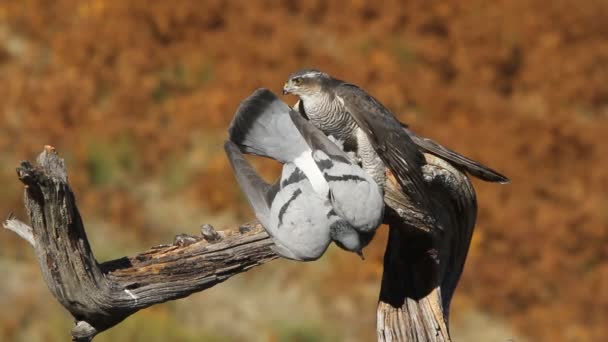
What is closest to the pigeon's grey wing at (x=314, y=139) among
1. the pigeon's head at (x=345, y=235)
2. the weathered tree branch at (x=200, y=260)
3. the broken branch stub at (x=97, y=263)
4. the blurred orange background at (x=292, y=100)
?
the pigeon's head at (x=345, y=235)

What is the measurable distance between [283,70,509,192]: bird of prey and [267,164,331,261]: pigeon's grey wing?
37 centimetres

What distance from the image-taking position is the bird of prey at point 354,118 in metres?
3.26

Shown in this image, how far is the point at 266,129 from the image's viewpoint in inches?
122

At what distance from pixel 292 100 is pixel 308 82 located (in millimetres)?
2680

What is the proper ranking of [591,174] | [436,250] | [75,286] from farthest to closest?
1. [591,174]
2. [436,250]
3. [75,286]

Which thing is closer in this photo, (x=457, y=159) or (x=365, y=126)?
(x=365, y=126)

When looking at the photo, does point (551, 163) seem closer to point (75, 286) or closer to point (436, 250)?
point (436, 250)

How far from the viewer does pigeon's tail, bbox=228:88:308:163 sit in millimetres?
3045

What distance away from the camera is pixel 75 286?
3.10 metres

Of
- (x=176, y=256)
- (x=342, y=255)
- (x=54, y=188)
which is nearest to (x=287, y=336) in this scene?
(x=342, y=255)

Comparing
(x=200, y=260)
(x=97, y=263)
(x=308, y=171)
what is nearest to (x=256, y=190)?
(x=308, y=171)

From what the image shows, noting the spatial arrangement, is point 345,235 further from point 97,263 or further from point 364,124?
point 97,263

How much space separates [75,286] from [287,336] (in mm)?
4065

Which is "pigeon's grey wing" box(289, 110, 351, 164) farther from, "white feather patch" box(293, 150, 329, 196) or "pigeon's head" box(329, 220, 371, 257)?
"pigeon's head" box(329, 220, 371, 257)
